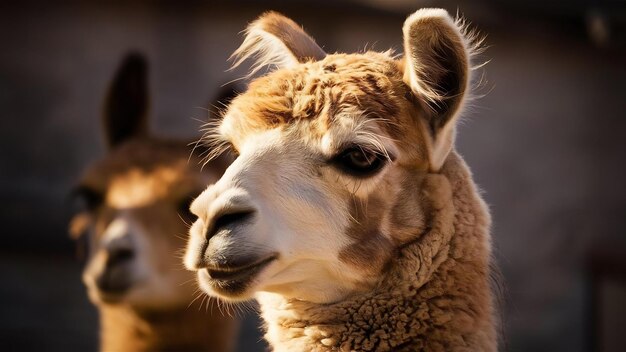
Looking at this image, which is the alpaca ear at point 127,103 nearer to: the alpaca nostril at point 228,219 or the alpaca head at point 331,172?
the alpaca head at point 331,172

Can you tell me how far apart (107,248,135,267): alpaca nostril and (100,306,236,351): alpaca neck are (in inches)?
15.1

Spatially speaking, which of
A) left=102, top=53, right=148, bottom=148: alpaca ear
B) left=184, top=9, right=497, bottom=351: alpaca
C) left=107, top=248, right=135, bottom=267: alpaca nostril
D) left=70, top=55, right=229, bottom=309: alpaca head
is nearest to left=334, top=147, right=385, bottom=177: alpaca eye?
left=184, top=9, right=497, bottom=351: alpaca

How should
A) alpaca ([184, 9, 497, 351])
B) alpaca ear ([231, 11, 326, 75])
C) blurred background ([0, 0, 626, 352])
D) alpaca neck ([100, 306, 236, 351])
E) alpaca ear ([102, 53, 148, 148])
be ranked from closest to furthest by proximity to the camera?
1. alpaca ([184, 9, 497, 351])
2. alpaca ear ([231, 11, 326, 75])
3. alpaca neck ([100, 306, 236, 351])
4. alpaca ear ([102, 53, 148, 148])
5. blurred background ([0, 0, 626, 352])

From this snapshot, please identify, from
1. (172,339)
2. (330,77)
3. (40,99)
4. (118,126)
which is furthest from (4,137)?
(330,77)

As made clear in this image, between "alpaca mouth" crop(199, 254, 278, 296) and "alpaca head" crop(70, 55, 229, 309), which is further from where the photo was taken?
"alpaca head" crop(70, 55, 229, 309)

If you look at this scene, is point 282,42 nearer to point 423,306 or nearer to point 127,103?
point 423,306

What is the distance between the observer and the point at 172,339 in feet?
15.8

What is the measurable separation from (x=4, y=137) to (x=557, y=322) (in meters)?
5.17

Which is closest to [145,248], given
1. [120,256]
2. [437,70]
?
[120,256]

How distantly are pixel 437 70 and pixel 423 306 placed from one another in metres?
0.75

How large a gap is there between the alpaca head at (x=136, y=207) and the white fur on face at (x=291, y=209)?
1.67 metres

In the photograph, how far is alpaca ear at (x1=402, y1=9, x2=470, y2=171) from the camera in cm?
293

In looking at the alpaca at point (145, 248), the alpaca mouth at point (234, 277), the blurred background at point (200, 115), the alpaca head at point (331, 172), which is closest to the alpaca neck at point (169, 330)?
the alpaca at point (145, 248)

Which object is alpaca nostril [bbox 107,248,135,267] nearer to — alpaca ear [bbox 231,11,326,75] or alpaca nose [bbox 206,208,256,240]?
alpaca ear [bbox 231,11,326,75]
